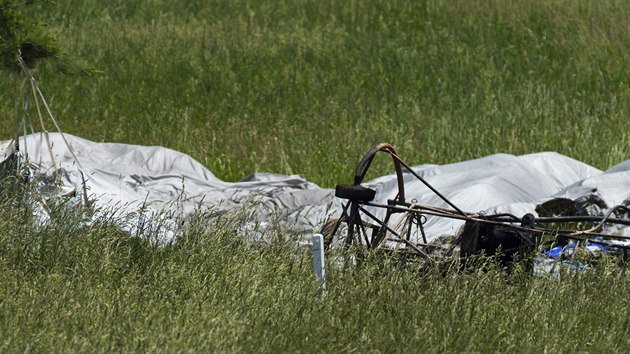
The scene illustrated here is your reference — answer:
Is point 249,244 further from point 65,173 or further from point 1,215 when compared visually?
point 65,173

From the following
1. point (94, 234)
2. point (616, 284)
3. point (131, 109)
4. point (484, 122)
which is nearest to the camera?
point (616, 284)

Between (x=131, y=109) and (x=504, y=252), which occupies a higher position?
(x=504, y=252)

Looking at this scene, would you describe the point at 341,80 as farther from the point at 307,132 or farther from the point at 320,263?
the point at 320,263

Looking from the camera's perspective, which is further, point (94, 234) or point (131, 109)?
point (131, 109)

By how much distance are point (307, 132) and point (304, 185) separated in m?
2.19

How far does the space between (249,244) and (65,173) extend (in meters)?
2.42

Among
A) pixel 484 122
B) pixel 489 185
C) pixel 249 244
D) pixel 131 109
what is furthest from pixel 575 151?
pixel 249 244

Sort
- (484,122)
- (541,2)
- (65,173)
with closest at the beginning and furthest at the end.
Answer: (65,173) < (484,122) < (541,2)

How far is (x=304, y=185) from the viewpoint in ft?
30.6

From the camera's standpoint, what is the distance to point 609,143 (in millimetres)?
10789

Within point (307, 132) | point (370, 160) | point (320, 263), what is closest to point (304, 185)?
point (307, 132)

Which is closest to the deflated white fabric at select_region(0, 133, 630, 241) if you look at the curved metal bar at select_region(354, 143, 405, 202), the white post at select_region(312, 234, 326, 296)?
the curved metal bar at select_region(354, 143, 405, 202)

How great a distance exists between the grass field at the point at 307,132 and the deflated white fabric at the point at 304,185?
34.2 inches

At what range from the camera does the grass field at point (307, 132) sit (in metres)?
4.66
